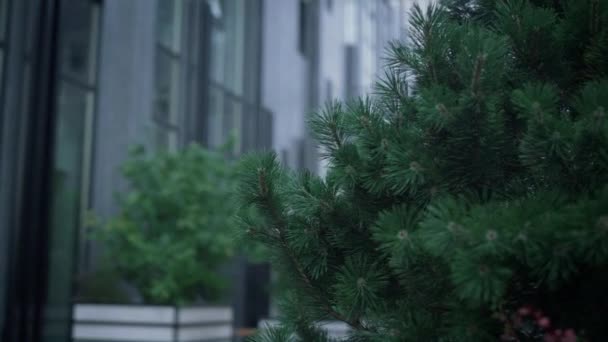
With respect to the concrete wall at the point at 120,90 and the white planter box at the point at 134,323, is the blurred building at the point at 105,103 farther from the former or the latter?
the white planter box at the point at 134,323

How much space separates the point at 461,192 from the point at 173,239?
7.43 meters

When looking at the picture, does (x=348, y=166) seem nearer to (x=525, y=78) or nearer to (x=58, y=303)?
(x=525, y=78)

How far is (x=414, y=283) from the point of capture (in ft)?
5.51

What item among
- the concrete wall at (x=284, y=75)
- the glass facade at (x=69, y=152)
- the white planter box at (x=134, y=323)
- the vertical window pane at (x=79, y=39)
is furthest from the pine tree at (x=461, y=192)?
the concrete wall at (x=284, y=75)

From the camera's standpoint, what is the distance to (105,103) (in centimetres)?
995

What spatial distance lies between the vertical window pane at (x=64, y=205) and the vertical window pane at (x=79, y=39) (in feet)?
0.85

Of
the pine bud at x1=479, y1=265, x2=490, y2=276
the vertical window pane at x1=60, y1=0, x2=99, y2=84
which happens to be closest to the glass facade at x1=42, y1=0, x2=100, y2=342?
the vertical window pane at x1=60, y1=0, x2=99, y2=84

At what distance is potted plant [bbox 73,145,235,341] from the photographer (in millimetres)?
8266

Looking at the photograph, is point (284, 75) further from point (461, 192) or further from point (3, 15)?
point (461, 192)

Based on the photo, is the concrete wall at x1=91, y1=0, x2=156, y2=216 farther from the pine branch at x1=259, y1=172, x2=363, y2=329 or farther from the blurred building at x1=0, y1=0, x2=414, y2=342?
the pine branch at x1=259, y1=172, x2=363, y2=329

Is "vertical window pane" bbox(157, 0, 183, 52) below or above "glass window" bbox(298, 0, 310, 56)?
below

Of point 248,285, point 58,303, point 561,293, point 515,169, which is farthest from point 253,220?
point 248,285

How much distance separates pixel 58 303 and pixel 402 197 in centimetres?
695

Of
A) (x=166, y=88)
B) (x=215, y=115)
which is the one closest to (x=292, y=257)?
(x=166, y=88)
